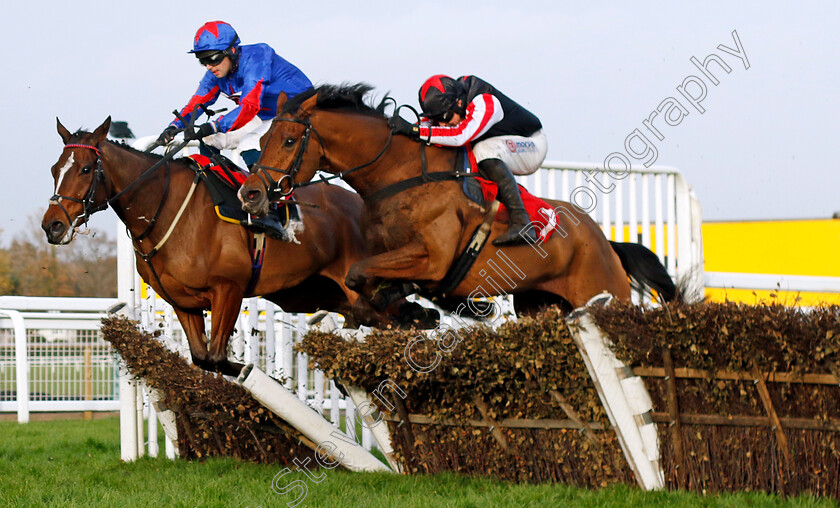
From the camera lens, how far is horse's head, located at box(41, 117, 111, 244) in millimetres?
4875

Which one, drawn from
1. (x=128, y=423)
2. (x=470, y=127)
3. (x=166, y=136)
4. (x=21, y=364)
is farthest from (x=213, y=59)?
(x=21, y=364)

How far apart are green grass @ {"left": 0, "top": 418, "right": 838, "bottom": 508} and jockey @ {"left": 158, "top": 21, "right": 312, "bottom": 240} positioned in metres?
1.44

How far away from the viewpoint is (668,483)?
359 cm

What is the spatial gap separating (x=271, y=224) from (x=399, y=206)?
79cm

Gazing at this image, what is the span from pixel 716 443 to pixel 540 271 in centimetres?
188

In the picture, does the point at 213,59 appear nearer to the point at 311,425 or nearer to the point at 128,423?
the point at 311,425

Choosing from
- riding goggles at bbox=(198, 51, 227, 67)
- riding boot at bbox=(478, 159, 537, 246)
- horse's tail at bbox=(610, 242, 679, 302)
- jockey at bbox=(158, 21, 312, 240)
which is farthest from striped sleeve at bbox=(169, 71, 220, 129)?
horse's tail at bbox=(610, 242, 679, 302)

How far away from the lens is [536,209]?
5.10 meters

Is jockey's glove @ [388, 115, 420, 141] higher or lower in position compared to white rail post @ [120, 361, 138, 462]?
higher

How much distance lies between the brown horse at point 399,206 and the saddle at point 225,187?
45 cm

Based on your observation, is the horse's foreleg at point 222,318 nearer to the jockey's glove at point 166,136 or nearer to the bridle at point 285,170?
the bridle at point 285,170

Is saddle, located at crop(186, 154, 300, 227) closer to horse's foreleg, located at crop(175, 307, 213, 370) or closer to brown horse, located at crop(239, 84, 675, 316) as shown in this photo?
brown horse, located at crop(239, 84, 675, 316)

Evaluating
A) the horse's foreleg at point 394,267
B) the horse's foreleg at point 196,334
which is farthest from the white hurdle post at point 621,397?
the horse's foreleg at point 196,334

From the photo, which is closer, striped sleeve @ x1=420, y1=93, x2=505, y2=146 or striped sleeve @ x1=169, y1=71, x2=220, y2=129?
striped sleeve @ x1=420, y1=93, x2=505, y2=146
